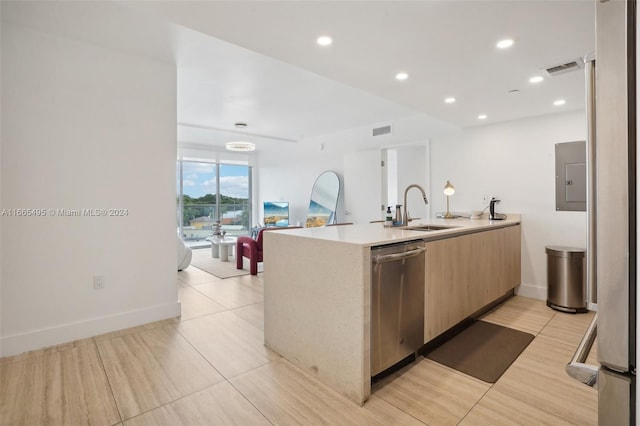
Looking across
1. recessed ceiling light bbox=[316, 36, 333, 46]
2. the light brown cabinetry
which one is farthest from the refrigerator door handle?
recessed ceiling light bbox=[316, 36, 333, 46]

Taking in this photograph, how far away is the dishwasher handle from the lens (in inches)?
72.1

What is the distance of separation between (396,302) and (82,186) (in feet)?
8.71

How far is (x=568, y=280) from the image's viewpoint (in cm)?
336

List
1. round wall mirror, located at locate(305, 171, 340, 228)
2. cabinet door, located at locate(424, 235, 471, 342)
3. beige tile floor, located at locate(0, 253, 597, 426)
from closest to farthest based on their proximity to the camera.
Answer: beige tile floor, located at locate(0, 253, 597, 426), cabinet door, located at locate(424, 235, 471, 342), round wall mirror, located at locate(305, 171, 340, 228)

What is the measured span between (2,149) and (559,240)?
543cm

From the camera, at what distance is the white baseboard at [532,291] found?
12.6ft

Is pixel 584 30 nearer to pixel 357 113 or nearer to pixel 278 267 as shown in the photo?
pixel 278 267

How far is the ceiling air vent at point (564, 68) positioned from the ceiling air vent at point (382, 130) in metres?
2.93

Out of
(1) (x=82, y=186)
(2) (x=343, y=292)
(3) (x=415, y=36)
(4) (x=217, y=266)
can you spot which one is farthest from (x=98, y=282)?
(3) (x=415, y=36)

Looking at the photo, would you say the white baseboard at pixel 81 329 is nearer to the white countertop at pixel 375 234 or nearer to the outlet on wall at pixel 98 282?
the outlet on wall at pixel 98 282

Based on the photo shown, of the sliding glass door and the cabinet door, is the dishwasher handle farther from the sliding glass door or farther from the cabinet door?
the sliding glass door

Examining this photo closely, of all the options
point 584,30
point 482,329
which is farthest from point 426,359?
point 584,30

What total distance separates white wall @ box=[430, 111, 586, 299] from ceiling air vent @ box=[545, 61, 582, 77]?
1.47 meters

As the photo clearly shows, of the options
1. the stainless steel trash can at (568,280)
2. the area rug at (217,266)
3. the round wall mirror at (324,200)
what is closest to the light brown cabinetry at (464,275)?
the stainless steel trash can at (568,280)
